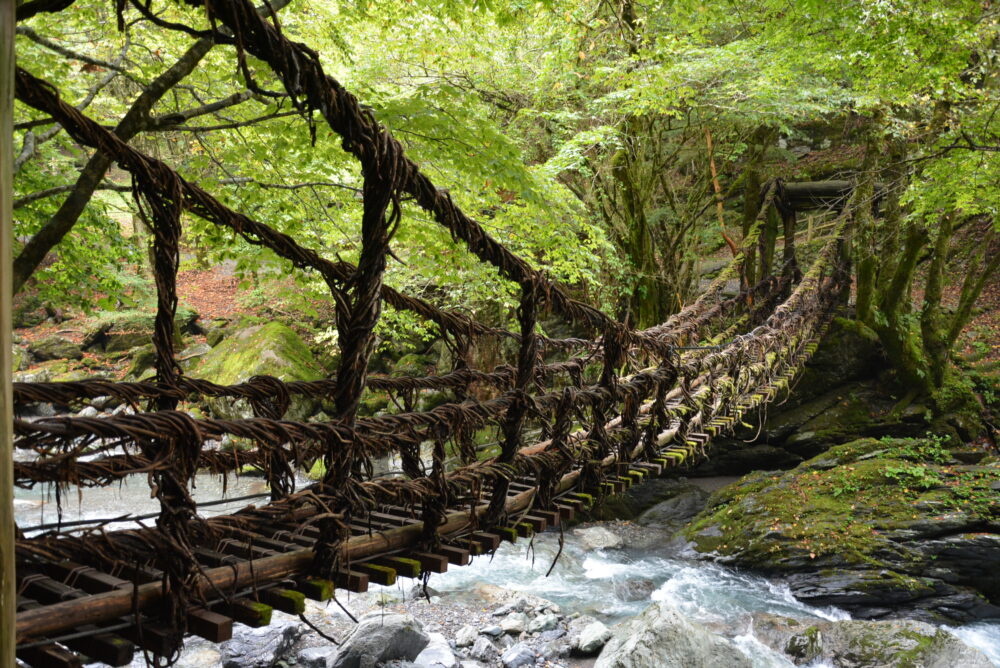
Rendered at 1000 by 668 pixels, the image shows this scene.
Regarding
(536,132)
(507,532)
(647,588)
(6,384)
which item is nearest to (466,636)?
(647,588)

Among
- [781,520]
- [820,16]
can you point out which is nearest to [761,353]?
[781,520]

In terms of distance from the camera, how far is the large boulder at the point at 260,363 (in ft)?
34.3

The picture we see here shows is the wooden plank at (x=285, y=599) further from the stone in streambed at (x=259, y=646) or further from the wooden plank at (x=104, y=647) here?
the stone in streambed at (x=259, y=646)

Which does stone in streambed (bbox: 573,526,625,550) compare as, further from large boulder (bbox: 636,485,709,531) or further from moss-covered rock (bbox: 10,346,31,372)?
moss-covered rock (bbox: 10,346,31,372)

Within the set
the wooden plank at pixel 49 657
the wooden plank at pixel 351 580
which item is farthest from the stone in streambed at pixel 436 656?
the wooden plank at pixel 49 657

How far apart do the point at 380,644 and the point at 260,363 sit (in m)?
6.83

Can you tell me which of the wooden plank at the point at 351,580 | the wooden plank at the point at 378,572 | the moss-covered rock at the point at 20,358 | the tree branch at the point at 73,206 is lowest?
the wooden plank at the point at 378,572

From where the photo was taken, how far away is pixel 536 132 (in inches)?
376

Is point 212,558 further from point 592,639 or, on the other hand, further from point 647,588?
point 647,588

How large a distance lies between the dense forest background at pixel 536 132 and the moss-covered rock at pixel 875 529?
92.4 inches

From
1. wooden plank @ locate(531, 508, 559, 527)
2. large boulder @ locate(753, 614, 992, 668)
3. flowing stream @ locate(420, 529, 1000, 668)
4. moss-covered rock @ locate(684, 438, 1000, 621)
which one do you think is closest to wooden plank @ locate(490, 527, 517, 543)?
wooden plank @ locate(531, 508, 559, 527)

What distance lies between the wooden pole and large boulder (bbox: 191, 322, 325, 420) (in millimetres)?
9627

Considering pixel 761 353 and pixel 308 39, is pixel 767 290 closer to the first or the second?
pixel 761 353

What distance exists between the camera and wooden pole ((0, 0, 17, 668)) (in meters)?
0.83
